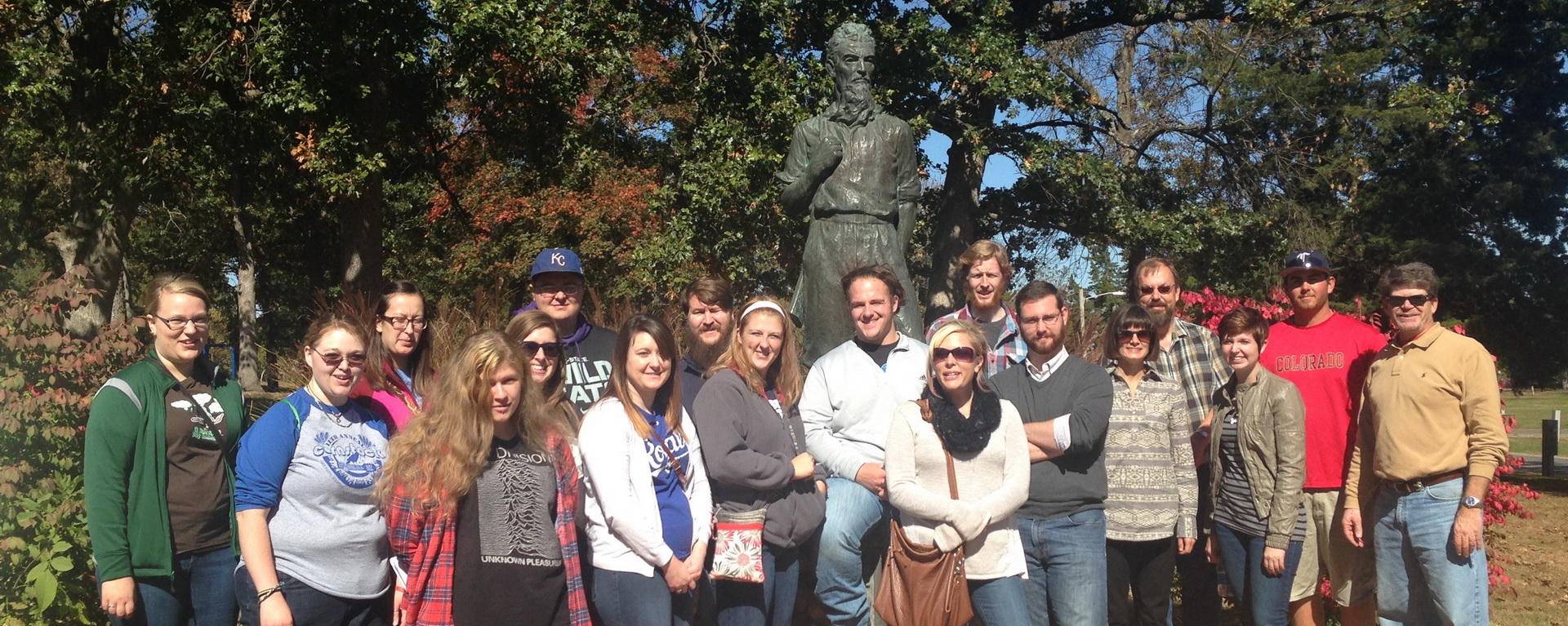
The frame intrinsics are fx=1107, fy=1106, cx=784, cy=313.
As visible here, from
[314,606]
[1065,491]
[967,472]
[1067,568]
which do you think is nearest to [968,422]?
[967,472]

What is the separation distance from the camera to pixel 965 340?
3902 mm

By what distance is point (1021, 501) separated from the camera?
3.91 metres

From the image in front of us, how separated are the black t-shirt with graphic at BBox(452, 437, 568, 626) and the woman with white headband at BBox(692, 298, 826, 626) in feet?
2.24

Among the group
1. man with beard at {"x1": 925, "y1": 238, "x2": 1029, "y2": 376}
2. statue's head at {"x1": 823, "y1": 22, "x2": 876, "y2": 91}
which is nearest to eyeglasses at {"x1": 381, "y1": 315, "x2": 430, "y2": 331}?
man with beard at {"x1": 925, "y1": 238, "x2": 1029, "y2": 376}

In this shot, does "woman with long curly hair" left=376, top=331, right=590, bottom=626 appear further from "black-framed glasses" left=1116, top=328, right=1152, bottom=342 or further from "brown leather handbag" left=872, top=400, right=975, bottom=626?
"black-framed glasses" left=1116, top=328, right=1152, bottom=342

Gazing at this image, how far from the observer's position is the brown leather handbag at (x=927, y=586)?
12.5ft

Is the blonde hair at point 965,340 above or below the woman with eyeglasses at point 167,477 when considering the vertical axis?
above

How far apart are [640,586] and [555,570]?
1.02 feet

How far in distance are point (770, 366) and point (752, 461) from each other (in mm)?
554

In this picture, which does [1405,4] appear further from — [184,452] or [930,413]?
[184,452]

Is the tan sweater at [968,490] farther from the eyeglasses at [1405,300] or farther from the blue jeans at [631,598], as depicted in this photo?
the eyeglasses at [1405,300]

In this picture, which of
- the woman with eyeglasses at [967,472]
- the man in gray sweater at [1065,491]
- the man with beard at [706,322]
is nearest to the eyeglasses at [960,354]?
the woman with eyeglasses at [967,472]

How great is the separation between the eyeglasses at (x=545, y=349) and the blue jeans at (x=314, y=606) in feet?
3.18

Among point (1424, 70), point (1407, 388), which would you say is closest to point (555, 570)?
point (1407, 388)
